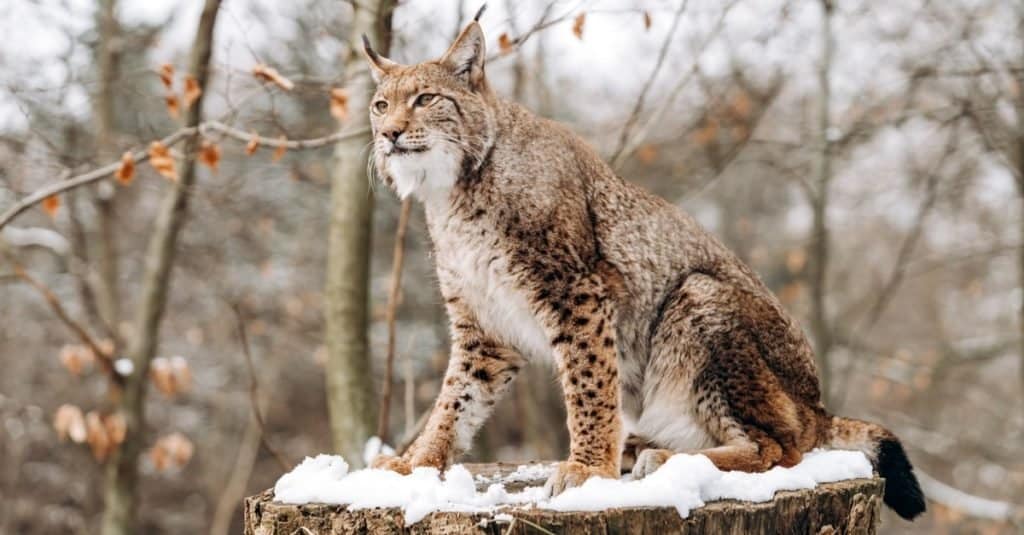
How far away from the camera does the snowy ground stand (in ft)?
10.4

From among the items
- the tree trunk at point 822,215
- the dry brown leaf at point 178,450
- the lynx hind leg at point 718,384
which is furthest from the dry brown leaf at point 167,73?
the tree trunk at point 822,215

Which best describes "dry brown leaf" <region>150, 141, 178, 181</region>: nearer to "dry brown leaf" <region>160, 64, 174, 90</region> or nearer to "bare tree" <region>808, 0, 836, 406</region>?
"dry brown leaf" <region>160, 64, 174, 90</region>

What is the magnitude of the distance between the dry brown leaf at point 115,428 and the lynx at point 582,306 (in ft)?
12.5

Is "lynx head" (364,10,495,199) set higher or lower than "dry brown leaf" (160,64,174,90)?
lower

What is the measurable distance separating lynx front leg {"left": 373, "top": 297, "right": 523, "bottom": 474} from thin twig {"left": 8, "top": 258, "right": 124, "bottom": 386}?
10.4ft

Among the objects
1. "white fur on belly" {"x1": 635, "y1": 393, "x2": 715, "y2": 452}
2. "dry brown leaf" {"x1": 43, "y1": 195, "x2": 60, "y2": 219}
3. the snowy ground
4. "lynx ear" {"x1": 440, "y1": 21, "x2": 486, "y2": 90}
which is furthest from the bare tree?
"dry brown leaf" {"x1": 43, "y1": 195, "x2": 60, "y2": 219}

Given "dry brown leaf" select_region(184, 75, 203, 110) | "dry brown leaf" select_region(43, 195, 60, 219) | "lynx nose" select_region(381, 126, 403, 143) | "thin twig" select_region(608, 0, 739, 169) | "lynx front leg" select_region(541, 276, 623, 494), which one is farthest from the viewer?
"thin twig" select_region(608, 0, 739, 169)

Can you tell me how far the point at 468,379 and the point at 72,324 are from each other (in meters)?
3.50

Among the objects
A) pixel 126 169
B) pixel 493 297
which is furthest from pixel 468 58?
pixel 126 169

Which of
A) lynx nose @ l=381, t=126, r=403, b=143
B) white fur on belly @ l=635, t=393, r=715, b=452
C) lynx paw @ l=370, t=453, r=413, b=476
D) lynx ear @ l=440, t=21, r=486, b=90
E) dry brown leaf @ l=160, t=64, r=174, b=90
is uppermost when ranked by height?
dry brown leaf @ l=160, t=64, r=174, b=90

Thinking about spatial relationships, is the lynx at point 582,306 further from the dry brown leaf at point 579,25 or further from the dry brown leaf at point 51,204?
the dry brown leaf at point 51,204

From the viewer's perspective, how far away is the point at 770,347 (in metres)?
4.43

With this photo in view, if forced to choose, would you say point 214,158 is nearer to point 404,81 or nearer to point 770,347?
point 404,81

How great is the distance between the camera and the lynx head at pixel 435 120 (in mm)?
4215
